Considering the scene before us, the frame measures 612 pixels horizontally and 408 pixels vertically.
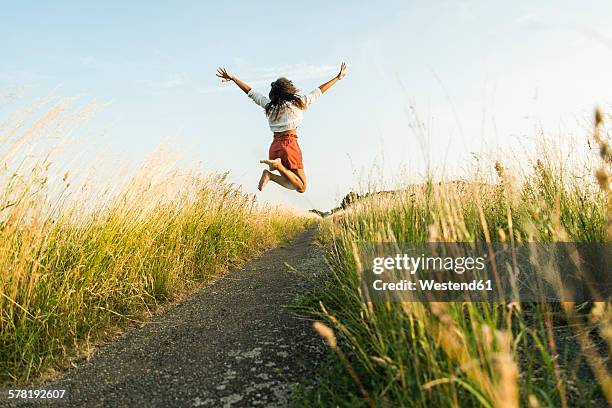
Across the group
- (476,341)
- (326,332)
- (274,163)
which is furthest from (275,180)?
(326,332)

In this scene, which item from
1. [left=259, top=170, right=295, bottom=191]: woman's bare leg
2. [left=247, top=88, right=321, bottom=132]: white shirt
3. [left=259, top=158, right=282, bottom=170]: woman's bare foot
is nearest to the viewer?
[left=259, top=158, right=282, bottom=170]: woman's bare foot

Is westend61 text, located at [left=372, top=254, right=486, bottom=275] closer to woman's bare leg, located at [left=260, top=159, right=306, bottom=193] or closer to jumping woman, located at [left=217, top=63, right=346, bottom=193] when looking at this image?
woman's bare leg, located at [left=260, top=159, right=306, bottom=193]

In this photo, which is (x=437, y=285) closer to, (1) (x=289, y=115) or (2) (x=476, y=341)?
(2) (x=476, y=341)

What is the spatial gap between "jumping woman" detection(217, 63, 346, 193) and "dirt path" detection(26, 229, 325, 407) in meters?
2.95

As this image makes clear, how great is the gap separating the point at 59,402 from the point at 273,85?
511cm

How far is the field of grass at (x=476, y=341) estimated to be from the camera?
53.9 inches

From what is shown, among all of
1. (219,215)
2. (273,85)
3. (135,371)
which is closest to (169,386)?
(135,371)

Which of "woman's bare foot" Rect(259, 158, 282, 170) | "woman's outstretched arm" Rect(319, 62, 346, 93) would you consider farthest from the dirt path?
"woman's outstretched arm" Rect(319, 62, 346, 93)

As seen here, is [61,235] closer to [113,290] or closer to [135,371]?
[113,290]

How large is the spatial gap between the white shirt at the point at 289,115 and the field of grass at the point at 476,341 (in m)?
3.13

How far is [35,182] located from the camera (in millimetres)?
3057

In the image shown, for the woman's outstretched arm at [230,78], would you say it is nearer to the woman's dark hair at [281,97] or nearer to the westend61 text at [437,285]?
the woman's dark hair at [281,97]

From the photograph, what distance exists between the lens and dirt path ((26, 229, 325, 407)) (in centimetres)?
212

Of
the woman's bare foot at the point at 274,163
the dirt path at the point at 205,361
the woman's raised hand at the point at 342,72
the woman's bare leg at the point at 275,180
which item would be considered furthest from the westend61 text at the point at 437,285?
the woman's raised hand at the point at 342,72
